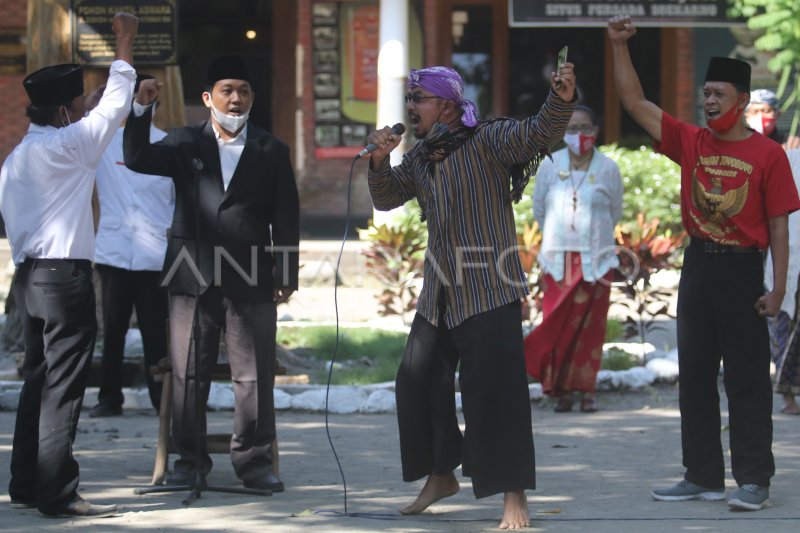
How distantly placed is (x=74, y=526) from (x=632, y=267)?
5600 mm

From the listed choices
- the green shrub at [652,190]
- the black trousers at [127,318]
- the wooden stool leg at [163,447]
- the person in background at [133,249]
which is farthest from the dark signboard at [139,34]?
the green shrub at [652,190]

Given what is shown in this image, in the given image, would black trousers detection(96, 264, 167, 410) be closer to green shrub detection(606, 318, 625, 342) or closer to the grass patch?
the grass patch

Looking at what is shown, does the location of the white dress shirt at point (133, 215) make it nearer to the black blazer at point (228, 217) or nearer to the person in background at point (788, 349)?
the black blazer at point (228, 217)

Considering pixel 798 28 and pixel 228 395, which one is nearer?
pixel 228 395

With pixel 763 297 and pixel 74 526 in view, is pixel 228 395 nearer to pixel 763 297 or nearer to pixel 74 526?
pixel 74 526

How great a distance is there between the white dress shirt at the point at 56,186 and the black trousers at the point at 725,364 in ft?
9.12

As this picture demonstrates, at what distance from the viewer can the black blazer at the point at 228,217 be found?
7113mm

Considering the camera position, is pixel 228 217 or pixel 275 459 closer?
pixel 228 217

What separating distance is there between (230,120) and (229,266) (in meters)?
0.72

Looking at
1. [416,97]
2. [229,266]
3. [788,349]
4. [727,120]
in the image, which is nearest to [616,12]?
[788,349]

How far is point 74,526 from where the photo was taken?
6398 millimetres

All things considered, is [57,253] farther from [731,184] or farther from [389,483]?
[731,184]

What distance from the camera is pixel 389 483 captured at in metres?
7.51

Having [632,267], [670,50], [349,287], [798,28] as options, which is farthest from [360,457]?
[670,50]
